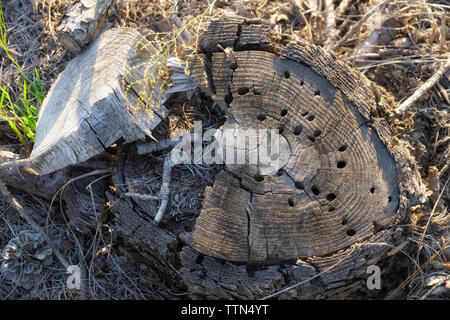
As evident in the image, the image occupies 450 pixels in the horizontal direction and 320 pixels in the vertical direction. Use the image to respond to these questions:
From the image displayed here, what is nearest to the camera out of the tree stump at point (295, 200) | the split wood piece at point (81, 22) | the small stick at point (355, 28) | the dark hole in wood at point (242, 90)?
the tree stump at point (295, 200)

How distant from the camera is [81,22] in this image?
88.1 inches

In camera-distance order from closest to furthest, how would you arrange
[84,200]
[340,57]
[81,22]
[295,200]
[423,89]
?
[295,200] < [81,22] < [84,200] < [423,89] < [340,57]

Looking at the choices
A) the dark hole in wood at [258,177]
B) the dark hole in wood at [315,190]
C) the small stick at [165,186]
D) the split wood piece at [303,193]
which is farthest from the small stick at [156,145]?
the dark hole in wood at [315,190]

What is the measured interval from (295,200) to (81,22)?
4.74 ft

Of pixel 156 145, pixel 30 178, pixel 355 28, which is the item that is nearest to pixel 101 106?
pixel 156 145

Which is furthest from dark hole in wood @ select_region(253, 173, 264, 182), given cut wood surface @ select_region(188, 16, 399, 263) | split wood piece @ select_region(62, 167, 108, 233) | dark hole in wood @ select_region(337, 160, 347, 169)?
split wood piece @ select_region(62, 167, 108, 233)

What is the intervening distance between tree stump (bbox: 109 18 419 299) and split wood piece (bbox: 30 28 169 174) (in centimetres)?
34

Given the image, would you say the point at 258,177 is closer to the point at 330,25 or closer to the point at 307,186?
the point at 307,186

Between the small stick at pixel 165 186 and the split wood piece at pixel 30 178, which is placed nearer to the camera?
the small stick at pixel 165 186

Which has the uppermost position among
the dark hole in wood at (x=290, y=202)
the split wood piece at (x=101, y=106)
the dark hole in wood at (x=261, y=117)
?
the split wood piece at (x=101, y=106)

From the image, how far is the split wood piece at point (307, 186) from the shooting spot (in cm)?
201

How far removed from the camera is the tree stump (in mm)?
2006

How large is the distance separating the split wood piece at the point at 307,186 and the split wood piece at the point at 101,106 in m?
0.40

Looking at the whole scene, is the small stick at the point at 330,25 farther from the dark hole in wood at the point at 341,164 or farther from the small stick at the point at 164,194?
the small stick at the point at 164,194
